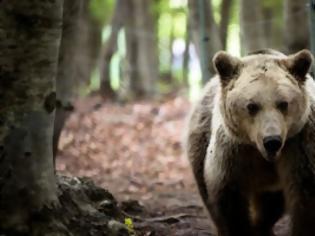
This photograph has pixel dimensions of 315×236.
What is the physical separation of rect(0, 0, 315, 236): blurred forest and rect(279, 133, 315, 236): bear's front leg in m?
1.07

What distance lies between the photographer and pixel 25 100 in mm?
3768

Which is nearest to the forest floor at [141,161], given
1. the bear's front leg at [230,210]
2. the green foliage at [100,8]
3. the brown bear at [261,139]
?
the bear's front leg at [230,210]

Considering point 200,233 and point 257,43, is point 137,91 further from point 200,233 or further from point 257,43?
point 200,233

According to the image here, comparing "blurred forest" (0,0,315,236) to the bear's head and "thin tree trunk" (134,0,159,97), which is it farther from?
the bear's head

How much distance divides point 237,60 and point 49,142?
1450 millimetres

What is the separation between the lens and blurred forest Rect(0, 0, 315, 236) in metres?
3.77

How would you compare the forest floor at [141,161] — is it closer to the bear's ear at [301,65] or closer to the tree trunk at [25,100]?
the tree trunk at [25,100]

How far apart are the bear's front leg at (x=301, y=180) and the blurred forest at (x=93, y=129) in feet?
3.51

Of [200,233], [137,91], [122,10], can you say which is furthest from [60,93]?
[137,91]

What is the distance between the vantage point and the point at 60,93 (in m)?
6.83

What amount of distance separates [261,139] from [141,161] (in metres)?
7.32

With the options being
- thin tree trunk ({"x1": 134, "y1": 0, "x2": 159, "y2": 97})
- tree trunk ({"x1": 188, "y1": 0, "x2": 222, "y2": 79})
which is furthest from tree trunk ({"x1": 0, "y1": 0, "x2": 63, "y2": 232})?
thin tree trunk ({"x1": 134, "y1": 0, "x2": 159, "y2": 97})

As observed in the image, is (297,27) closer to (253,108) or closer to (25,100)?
(253,108)

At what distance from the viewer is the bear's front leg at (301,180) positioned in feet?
14.8
